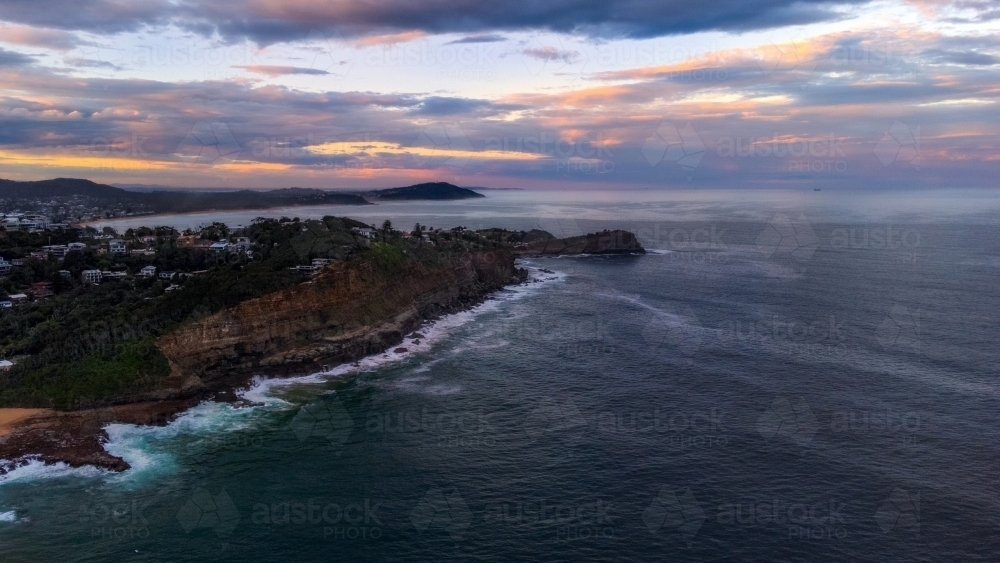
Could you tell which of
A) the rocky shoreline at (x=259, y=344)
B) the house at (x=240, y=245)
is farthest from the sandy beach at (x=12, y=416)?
the house at (x=240, y=245)

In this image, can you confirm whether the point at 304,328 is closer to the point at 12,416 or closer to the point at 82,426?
the point at 82,426

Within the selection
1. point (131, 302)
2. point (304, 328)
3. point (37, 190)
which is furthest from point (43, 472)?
point (37, 190)

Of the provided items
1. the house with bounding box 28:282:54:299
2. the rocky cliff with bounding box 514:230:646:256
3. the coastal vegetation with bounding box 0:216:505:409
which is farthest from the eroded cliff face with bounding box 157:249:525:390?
the rocky cliff with bounding box 514:230:646:256

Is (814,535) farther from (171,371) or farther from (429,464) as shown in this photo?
(171,371)

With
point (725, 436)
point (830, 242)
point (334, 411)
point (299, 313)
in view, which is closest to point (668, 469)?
point (725, 436)

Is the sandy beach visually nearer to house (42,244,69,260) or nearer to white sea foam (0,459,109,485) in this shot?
white sea foam (0,459,109,485)
